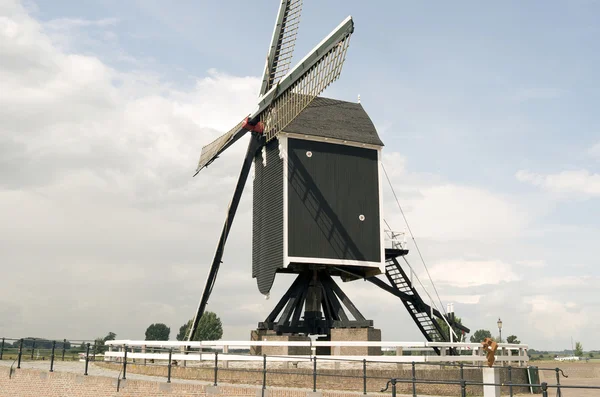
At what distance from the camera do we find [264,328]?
2738 centimetres

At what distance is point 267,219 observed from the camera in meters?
26.8

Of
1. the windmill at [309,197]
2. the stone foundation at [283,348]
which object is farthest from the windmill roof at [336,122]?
the stone foundation at [283,348]

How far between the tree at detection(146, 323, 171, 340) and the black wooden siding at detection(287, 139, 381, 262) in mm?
77438

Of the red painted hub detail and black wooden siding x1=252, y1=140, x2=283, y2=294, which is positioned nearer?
black wooden siding x1=252, y1=140, x2=283, y2=294

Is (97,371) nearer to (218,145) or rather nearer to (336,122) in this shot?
(218,145)

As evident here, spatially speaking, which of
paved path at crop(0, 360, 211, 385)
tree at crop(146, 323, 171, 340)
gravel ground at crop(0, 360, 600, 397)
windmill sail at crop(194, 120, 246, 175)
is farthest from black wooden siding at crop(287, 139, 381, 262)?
tree at crop(146, 323, 171, 340)

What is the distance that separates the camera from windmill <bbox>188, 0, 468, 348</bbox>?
25109 millimetres

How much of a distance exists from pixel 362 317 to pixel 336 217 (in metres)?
4.37

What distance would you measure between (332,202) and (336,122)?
3986 mm

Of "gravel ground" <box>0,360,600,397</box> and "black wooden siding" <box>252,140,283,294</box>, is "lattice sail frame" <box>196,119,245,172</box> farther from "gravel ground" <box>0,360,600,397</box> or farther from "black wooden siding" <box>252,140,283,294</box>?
"gravel ground" <box>0,360,600,397</box>

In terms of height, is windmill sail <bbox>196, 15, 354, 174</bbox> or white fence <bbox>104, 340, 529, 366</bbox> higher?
windmill sail <bbox>196, 15, 354, 174</bbox>

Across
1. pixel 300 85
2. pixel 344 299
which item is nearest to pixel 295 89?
pixel 300 85

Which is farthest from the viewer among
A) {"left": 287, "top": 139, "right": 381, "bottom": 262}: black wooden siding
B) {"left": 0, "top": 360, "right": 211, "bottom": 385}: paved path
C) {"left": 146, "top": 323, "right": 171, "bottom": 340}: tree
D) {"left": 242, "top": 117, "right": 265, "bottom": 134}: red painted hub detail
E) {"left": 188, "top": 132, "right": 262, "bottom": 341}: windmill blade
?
{"left": 146, "top": 323, "right": 171, "bottom": 340}: tree

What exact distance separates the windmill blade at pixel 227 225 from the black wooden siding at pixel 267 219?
658 mm
